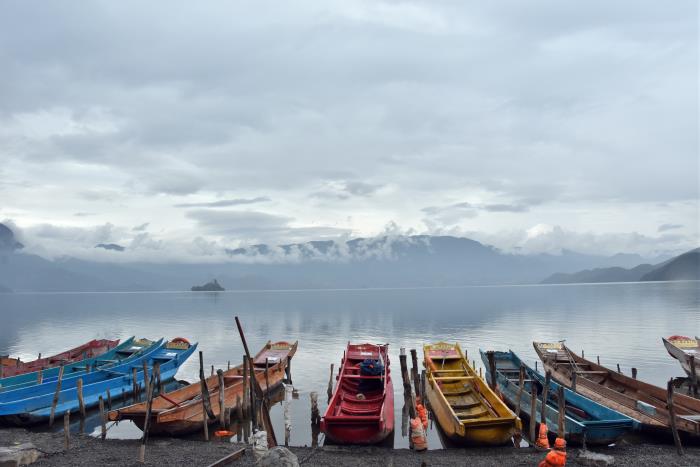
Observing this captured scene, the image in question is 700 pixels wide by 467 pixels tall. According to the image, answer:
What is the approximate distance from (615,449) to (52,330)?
98029mm

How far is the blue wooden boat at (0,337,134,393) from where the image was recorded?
96.2ft

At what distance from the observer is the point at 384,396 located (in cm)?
2502

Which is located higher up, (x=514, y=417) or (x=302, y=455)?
(x=514, y=417)

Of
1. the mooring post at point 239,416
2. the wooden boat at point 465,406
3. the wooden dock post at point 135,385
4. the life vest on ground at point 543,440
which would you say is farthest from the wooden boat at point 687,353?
the wooden dock post at point 135,385

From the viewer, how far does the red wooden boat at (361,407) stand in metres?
20.7

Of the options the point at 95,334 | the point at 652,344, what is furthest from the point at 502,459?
the point at 95,334

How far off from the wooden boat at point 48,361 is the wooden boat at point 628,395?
36650mm

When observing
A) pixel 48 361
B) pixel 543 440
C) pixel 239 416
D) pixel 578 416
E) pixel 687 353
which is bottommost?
pixel 239 416

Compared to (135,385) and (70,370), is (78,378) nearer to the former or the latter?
(135,385)

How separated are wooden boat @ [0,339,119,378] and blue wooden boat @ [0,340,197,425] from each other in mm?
5906

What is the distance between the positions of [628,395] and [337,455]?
17.7 m

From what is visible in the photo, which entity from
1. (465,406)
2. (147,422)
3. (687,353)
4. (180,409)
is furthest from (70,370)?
(687,353)

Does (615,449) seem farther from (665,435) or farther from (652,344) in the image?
(652,344)

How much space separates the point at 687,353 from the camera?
108ft
